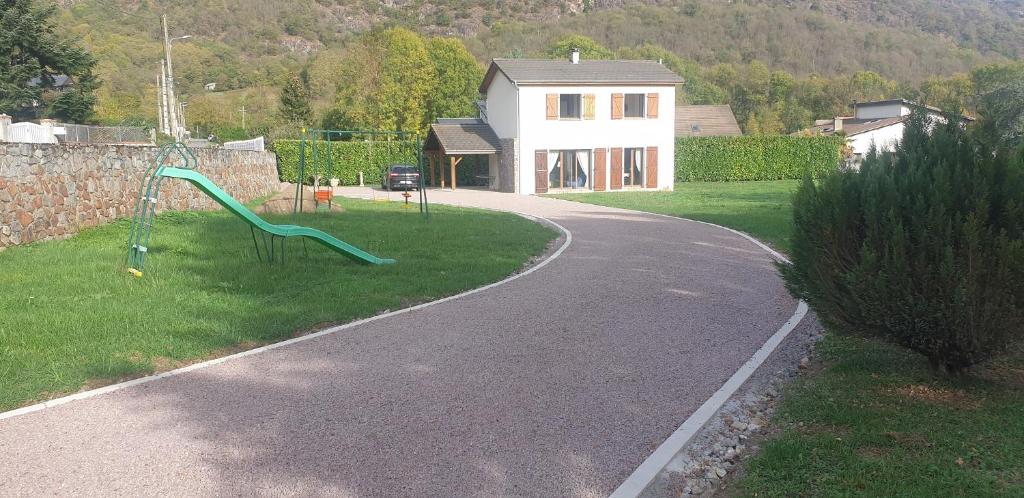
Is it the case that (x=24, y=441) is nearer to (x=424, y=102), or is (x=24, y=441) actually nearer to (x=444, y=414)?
(x=444, y=414)

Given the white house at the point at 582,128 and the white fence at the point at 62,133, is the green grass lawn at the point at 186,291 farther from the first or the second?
the white house at the point at 582,128

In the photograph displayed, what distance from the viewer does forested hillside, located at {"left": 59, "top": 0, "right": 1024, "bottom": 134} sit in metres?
75.8

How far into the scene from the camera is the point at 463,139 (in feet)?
129

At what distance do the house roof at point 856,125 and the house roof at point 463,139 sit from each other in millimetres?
21136

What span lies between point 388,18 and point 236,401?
4861 inches

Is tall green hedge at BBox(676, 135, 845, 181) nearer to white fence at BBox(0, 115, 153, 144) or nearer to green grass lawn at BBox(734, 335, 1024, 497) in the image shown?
white fence at BBox(0, 115, 153, 144)

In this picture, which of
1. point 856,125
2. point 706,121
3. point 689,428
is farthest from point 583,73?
point 689,428

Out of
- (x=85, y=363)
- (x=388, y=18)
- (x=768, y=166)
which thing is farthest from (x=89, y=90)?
(x=388, y=18)

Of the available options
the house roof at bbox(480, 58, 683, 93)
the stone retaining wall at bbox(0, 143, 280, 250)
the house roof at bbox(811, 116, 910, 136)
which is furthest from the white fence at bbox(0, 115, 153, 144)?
the house roof at bbox(811, 116, 910, 136)

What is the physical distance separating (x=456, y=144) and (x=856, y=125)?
35655 millimetres

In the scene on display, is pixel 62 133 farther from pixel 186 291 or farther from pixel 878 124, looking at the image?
pixel 878 124

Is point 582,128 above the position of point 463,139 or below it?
above

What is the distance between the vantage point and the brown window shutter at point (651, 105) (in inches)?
1485

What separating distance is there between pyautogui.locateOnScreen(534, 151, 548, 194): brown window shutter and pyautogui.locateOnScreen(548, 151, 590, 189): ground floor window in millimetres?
242
